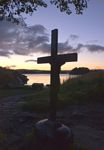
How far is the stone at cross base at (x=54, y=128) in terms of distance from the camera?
354 inches

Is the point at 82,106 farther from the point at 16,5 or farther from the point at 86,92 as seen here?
the point at 16,5

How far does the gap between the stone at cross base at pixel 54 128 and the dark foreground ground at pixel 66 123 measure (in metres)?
0.80

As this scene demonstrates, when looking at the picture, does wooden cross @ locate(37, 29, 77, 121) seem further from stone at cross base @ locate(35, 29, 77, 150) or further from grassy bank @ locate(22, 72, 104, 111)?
grassy bank @ locate(22, 72, 104, 111)

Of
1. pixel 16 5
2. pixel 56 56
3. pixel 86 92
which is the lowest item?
pixel 86 92

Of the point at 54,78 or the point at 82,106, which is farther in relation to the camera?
the point at 82,106

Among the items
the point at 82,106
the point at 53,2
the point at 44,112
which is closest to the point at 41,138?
the point at 53,2

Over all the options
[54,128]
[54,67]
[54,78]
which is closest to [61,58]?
[54,67]

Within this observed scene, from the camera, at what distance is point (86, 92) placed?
1809 cm

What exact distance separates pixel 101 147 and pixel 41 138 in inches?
72.5

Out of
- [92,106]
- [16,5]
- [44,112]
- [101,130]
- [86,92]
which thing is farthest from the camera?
[86,92]

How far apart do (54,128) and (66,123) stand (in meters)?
3.79

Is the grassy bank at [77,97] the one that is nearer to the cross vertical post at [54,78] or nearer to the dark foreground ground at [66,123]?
the dark foreground ground at [66,123]

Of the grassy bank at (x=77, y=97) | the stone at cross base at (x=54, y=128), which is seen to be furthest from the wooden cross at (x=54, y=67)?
the grassy bank at (x=77, y=97)

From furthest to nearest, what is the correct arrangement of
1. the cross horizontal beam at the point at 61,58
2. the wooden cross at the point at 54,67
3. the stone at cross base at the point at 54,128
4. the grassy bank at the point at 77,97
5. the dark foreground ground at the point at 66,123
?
1. the grassy bank at the point at 77,97
2. the dark foreground ground at the point at 66,123
3. the wooden cross at the point at 54,67
4. the cross horizontal beam at the point at 61,58
5. the stone at cross base at the point at 54,128
